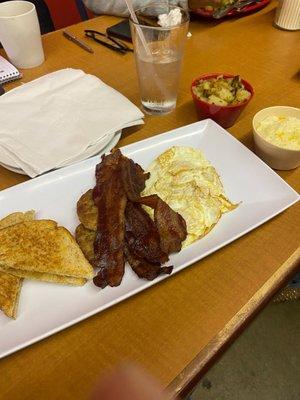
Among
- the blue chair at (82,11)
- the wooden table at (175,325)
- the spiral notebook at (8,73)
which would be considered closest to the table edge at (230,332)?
the wooden table at (175,325)

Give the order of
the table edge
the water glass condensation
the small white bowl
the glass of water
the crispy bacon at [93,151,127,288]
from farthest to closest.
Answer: the water glass condensation < the glass of water < the small white bowl < the crispy bacon at [93,151,127,288] < the table edge

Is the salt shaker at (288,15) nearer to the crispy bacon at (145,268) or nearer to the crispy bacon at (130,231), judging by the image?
the crispy bacon at (130,231)

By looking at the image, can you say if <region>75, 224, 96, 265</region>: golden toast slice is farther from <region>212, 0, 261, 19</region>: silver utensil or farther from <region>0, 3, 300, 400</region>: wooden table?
<region>212, 0, 261, 19</region>: silver utensil

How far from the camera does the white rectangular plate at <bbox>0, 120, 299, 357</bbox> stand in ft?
2.08

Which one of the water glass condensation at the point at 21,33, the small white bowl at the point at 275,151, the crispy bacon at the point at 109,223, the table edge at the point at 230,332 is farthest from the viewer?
the water glass condensation at the point at 21,33

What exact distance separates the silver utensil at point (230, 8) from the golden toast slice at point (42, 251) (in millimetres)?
1305

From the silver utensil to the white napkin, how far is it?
2.53ft

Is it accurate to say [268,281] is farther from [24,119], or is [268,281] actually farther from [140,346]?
[24,119]

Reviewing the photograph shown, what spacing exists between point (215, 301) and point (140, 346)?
0.56ft

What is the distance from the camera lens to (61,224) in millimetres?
811

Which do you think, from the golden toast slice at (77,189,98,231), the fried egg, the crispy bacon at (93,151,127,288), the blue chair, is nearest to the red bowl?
the fried egg

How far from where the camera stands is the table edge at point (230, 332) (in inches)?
23.0

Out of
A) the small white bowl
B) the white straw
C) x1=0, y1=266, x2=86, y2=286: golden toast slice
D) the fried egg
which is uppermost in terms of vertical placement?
the white straw

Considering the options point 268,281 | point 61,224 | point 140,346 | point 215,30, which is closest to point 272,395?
point 268,281
